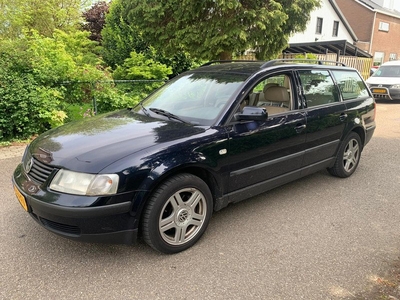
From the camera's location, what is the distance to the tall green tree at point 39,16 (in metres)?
12.7

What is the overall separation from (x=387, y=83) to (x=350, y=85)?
33.8 feet

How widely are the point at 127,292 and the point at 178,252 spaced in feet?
2.08

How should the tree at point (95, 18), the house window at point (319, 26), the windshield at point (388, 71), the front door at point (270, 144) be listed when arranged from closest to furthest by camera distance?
the front door at point (270, 144) → the windshield at point (388, 71) → the tree at point (95, 18) → the house window at point (319, 26)

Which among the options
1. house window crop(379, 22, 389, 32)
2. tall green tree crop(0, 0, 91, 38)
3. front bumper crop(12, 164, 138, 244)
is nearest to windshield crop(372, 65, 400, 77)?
tall green tree crop(0, 0, 91, 38)

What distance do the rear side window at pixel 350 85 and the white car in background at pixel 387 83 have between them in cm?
A: 967

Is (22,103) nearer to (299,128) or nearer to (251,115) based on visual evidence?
(251,115)

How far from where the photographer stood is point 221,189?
127 inches

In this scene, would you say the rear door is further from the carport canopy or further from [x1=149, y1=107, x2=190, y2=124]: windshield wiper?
the carport canopy

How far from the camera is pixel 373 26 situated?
3331cm

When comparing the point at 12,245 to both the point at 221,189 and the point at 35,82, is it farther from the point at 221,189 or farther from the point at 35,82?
the point at 35,82

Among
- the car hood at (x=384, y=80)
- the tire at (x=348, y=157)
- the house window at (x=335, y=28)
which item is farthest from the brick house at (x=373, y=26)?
the tire at (x=348, y=157)

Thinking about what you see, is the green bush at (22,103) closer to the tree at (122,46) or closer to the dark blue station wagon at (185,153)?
the dark blue station wagon at (185,153)

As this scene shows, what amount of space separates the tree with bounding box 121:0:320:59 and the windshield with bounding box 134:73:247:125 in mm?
4605

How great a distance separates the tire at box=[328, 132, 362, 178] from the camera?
4.67 metres
